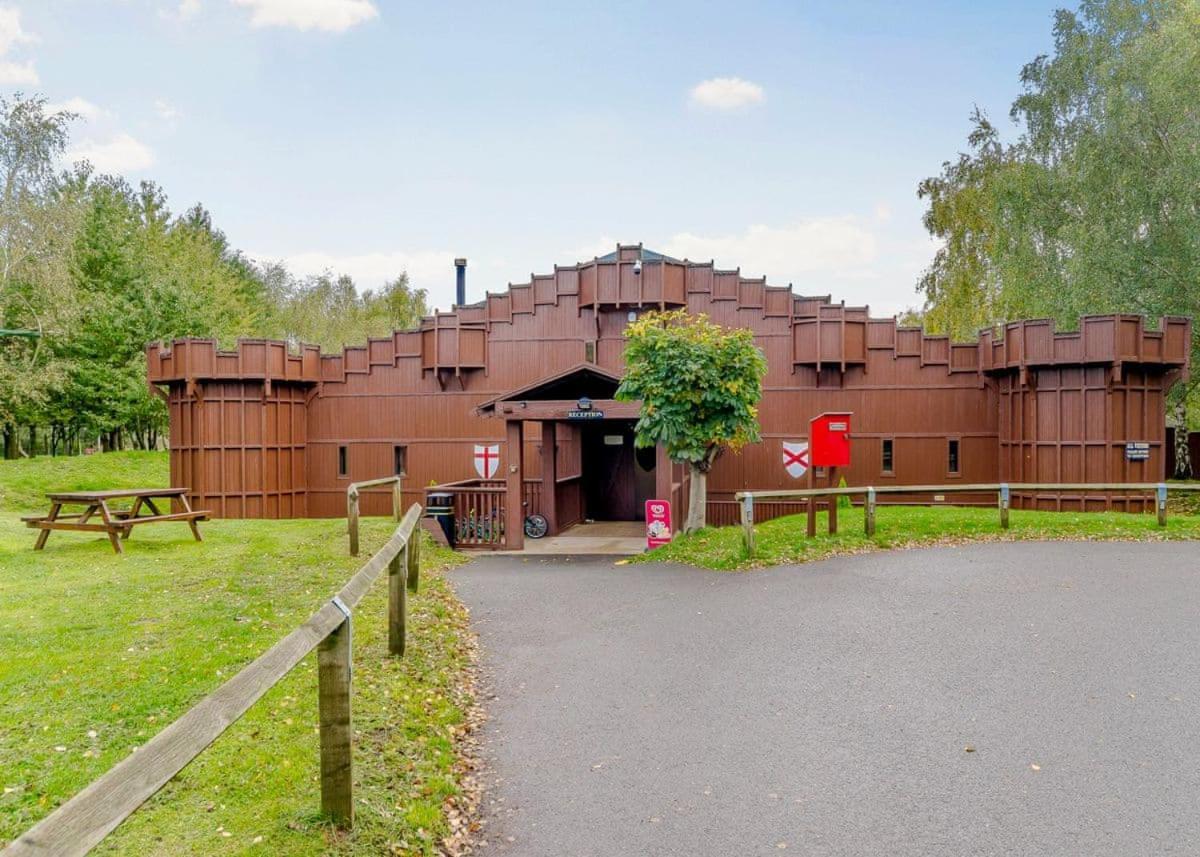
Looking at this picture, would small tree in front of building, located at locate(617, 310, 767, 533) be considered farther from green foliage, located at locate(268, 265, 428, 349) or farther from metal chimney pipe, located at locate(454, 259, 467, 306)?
green foliage, located at locate(268, 265, 428, 349)

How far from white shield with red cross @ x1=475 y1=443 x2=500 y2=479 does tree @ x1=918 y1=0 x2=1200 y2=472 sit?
15.7m

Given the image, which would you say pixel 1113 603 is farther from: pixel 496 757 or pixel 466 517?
pixel 466 517

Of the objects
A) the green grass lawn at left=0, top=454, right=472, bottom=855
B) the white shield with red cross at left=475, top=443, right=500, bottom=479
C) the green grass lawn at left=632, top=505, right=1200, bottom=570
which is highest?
the white shield with red cross at left=475, top=443, right=500, bottom=479

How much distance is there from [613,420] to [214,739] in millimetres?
15919

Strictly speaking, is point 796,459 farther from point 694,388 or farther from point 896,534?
point 694,388

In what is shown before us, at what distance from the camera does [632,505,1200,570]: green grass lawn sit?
1171cm

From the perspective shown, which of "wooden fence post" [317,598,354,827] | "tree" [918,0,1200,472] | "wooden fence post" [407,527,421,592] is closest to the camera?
"wooden fence post" [317,598,354,827]

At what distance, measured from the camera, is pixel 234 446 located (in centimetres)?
1967

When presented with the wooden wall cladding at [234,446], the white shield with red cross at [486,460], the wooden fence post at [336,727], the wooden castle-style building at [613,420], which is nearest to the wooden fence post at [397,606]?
the wooden fence post at [336,727]

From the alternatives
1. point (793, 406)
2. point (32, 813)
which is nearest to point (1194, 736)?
point (32, 813)

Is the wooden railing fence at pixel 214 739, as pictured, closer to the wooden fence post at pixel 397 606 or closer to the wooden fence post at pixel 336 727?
the wooden fence post at pixel 336 727

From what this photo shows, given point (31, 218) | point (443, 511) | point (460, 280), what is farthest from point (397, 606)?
point (31, 218)

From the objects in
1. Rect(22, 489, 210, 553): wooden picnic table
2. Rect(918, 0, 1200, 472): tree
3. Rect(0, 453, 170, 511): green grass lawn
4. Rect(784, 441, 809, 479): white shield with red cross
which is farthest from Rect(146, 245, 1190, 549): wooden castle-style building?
Rect(0, 453, 170, 511): green grass lawn

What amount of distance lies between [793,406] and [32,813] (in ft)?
57.6
